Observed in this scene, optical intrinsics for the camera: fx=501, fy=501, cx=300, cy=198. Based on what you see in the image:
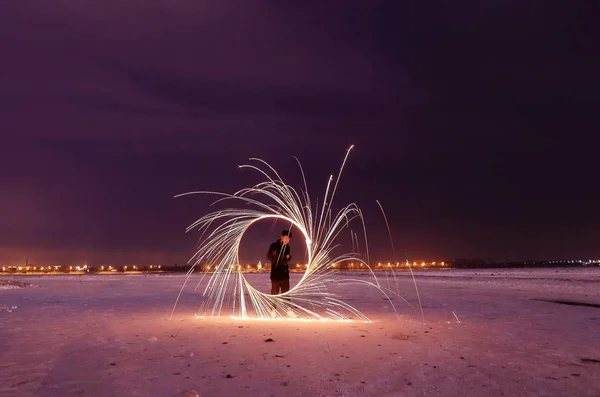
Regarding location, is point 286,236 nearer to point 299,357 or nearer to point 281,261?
point 281,261

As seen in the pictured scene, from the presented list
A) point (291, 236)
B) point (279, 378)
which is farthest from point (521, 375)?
point (291, 236)

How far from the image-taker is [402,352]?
7223mm

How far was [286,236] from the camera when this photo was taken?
12477 mm

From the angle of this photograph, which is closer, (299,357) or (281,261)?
(299,357)

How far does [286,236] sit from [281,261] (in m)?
0.64

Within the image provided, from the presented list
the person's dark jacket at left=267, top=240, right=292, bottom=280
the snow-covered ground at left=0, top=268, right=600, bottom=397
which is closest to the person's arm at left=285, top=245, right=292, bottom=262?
the person's dark jacket at left=267, top=240, right=292, bottom=280

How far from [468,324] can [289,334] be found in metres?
4.00

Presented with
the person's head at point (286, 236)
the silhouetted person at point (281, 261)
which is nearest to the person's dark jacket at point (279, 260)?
the silhouetted person at point (281, 261)

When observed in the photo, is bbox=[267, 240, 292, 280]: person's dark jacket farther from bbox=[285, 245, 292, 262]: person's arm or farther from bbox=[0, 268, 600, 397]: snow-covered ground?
bbox=[0, 268, 600, 397]: snow-covered ground

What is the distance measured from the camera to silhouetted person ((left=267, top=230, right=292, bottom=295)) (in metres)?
12.5

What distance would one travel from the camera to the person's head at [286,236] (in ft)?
40.8

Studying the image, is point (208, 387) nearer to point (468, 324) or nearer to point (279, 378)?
point (279, 378)

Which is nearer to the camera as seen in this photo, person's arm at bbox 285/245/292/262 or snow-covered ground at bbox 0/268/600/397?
snow-covered ground at bbox 0/268/600/397

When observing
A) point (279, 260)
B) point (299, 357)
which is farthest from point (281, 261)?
point (299, 357)
